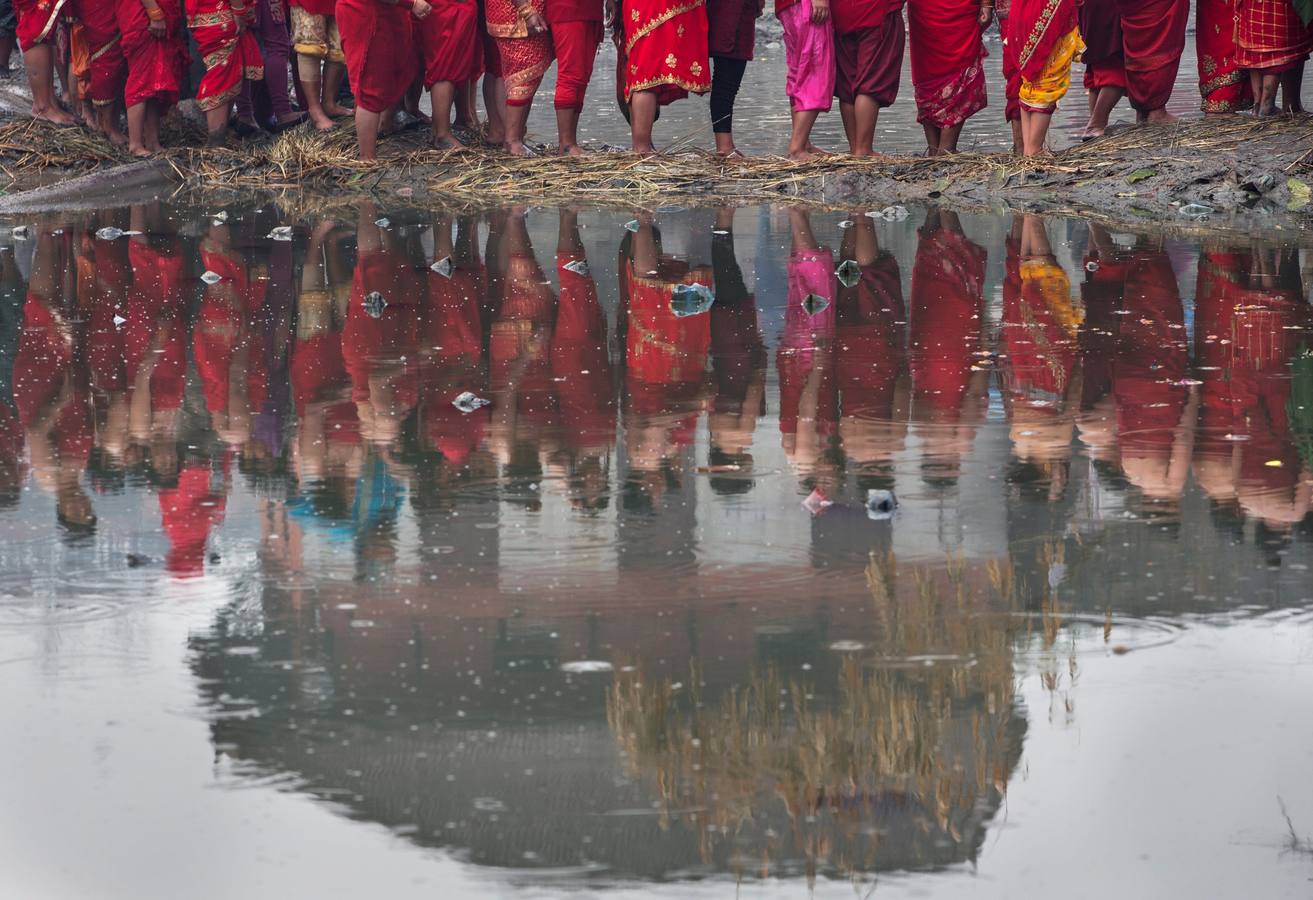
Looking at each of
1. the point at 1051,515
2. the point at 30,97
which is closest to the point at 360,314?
the point at 1051,515

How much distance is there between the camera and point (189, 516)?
3.43 m

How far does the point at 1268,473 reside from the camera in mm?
3578

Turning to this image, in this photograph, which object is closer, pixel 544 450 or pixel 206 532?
pixel 206 532

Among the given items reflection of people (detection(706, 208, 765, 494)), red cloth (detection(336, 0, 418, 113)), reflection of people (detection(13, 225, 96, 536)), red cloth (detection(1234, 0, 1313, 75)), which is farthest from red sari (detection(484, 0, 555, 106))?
red cloth (detection(1234, 0, 1313, 75))

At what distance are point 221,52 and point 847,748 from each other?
8284mm

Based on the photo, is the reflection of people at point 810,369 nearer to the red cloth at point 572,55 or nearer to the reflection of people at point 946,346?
the reflection of people at point 946,346

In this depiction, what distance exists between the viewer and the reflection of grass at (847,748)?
2139 mm

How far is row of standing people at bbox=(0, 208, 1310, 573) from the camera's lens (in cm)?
373

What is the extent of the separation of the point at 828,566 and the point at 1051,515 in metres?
0.51

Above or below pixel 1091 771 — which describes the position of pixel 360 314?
above

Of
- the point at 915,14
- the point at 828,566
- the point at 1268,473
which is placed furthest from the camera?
the point at 915,14

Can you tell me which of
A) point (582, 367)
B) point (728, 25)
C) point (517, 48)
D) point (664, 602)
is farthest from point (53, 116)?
point (664, 602)

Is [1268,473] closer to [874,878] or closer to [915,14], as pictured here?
[874,878]

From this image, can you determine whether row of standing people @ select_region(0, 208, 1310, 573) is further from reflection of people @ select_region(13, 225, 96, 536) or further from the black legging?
the black legging
